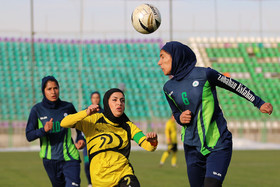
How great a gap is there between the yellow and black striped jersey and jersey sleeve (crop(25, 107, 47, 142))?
1.75 metres

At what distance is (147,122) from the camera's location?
31.1m

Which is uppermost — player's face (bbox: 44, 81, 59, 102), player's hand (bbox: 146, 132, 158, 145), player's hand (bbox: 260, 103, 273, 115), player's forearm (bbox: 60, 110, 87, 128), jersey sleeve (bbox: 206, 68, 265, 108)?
jersey sleeve (bbox: 206, 68, 265, 108)

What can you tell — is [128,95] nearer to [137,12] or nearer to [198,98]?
[137,12]

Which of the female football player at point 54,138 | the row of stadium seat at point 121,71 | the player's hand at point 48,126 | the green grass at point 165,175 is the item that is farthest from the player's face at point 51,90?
the row of stadium seat at point 121,71

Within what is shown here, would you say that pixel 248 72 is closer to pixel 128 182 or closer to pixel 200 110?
pixel 200 110

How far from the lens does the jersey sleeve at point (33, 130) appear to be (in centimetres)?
833

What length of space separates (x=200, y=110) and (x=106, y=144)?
120cm

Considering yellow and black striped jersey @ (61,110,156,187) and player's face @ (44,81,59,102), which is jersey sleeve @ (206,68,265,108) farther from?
player's face @ (44,81,59,102)

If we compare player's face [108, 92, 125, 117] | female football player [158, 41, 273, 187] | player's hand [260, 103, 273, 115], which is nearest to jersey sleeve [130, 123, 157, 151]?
player's face [108, 92, 125, 117]

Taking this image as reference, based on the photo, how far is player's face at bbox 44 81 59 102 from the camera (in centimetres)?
865

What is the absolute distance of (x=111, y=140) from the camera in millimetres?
6617

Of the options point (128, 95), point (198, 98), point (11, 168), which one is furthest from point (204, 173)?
point (128, 95)

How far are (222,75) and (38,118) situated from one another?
3.52 m

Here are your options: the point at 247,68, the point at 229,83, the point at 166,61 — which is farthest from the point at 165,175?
the point at 247,68
